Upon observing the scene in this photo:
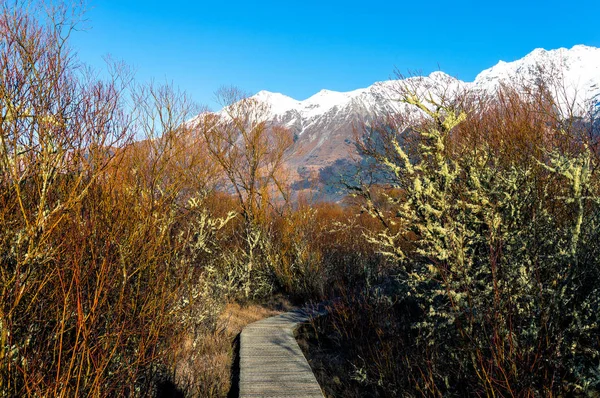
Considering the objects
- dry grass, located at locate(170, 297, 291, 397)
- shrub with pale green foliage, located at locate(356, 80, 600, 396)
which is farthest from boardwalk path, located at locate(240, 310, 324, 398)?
shrub with pale green foliage, located at locate(356, 80, 600, 396)

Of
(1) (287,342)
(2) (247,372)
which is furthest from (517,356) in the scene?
(1) (287,342)

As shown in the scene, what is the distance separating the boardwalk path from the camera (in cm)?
497

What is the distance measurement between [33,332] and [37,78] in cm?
192

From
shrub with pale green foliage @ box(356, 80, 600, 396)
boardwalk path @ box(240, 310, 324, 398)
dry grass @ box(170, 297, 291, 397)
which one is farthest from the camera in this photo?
dry grass @ box(170, 297, 291, 397)

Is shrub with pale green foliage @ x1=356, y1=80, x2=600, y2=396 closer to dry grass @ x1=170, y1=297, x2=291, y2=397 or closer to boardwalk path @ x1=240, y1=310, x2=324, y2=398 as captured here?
boardwalk path @ x1=240, y1=310, x2=324, y2=398

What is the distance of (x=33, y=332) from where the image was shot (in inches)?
127

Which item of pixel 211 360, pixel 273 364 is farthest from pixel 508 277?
pixel 211 360

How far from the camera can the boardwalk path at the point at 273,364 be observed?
4.97m

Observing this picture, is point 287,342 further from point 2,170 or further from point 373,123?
point 373,123

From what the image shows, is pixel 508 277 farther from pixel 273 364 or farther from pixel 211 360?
Result: pixel 211 360

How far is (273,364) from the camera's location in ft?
19.3

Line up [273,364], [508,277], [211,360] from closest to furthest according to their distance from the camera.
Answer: [508,277], [273,364], [211,360]

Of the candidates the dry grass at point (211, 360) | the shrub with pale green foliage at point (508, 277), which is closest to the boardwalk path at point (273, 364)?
the dry grass at point (211, 360)

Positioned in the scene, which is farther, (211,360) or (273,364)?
(211,360)
